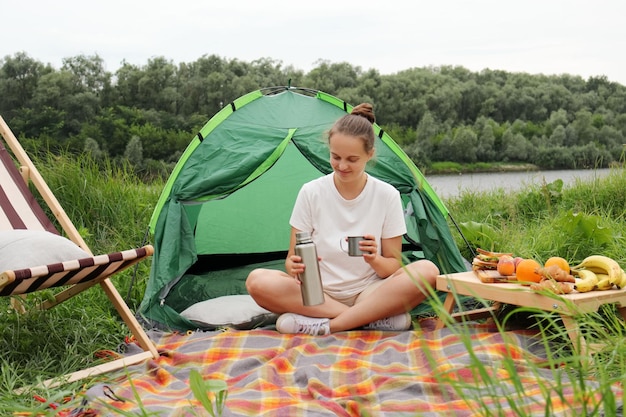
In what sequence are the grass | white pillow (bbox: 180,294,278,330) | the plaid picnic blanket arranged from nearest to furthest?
the plaid picnic blanket
the grass
white pillow (bbox: 180,294,278,330)

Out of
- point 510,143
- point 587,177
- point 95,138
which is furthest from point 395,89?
point 587,177

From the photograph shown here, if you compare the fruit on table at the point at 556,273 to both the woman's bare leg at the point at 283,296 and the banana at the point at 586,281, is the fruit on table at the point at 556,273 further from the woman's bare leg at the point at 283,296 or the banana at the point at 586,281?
the woman's bare leg at the point at 283,296

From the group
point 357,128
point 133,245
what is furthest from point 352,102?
point 357,128

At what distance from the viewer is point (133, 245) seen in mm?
4469

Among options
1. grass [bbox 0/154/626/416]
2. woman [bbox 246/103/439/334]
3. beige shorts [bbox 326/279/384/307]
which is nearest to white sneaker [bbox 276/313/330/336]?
woman [bbox 246/103/439/334]

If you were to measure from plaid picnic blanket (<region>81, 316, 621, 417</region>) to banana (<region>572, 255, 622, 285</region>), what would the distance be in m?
0.43

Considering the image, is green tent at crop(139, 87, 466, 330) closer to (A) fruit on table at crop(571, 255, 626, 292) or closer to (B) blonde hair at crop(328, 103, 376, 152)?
(B) blonde hair at crop(328, 103, 376, 152)

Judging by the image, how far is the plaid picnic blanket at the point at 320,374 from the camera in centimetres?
204

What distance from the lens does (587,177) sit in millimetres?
5617

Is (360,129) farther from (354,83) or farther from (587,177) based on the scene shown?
(354,83)

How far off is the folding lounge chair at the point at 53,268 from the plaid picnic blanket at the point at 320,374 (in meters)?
0.13

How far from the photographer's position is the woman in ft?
9.67

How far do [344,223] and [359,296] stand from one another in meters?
0.35

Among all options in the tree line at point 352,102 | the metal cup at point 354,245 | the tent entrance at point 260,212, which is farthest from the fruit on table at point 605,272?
the tree line at point 352,102
